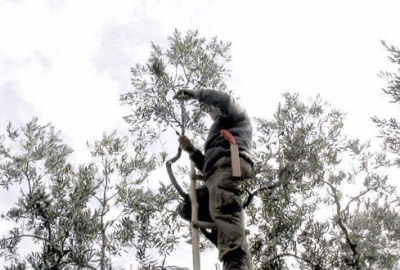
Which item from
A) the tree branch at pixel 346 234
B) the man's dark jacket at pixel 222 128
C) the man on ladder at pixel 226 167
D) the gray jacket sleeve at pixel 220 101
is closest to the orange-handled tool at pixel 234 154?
the man on ladder at pixel 226 167

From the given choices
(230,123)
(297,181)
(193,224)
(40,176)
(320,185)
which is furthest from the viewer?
(40,176)

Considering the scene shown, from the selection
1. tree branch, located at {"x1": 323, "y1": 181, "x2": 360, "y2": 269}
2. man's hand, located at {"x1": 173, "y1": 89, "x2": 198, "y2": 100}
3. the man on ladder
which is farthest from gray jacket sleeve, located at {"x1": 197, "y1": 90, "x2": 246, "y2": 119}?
tree branch, located at {"x1": 323, "y1": 181, "x2": 360, "y2": 269}

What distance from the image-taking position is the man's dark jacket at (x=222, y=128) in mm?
6688

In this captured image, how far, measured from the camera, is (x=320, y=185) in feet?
28.0

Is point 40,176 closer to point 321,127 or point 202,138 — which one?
point 202,138

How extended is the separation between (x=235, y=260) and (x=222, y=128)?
200cm

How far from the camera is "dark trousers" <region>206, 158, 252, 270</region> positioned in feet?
19.2

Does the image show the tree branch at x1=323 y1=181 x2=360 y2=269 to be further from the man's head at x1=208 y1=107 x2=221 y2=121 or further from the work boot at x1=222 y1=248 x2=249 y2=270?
the man's head at x1=208 y1=107 x2=221 y2=121

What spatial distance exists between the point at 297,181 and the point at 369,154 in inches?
91.7

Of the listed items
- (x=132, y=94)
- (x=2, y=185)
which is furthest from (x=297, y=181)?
(x=2, y=185)

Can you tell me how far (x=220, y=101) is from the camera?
6.69 meters

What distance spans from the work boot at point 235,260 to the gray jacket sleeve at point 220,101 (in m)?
1.98

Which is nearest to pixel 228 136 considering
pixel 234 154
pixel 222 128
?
pixel 234 154

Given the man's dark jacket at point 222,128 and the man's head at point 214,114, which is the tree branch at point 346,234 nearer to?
the man's dark jacket at point 222,128
